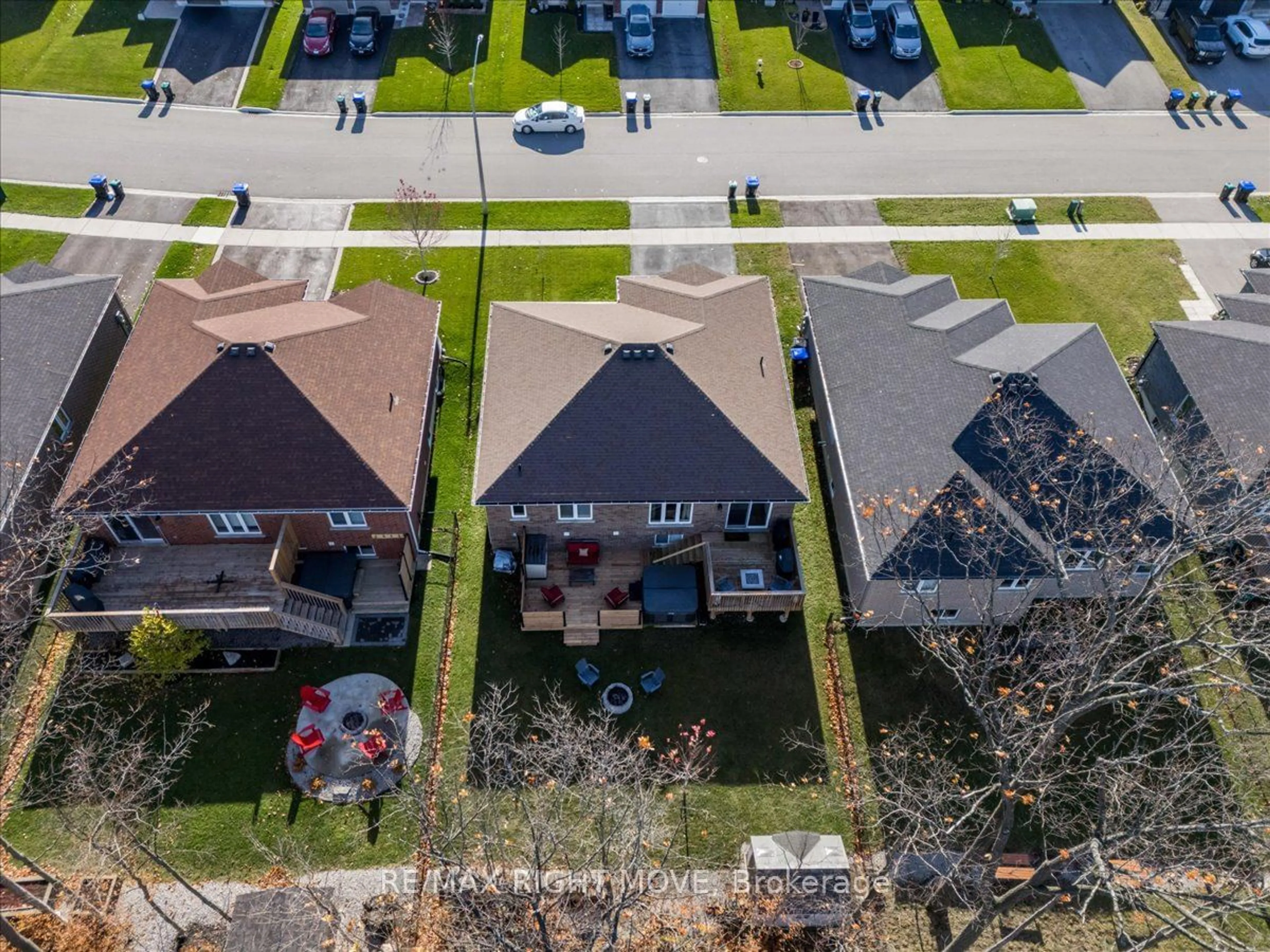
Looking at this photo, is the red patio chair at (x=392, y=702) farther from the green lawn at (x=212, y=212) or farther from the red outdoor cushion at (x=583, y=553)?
the green lawn at (x=212, y=212)

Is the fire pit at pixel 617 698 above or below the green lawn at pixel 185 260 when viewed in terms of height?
below

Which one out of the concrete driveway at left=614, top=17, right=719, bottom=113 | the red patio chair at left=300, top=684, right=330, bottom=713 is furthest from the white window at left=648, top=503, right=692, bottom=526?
the concrete driveway at left=614, top=17, right=719, bottom=113

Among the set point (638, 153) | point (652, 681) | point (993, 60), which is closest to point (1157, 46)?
point (993, 60)

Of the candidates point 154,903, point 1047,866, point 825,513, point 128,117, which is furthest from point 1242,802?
point 128,117

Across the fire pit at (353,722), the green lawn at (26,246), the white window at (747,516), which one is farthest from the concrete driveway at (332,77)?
the fire pit at (353,722)

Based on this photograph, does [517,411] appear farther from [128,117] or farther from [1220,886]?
[128,117]

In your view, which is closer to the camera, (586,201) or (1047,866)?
(1047,866)
